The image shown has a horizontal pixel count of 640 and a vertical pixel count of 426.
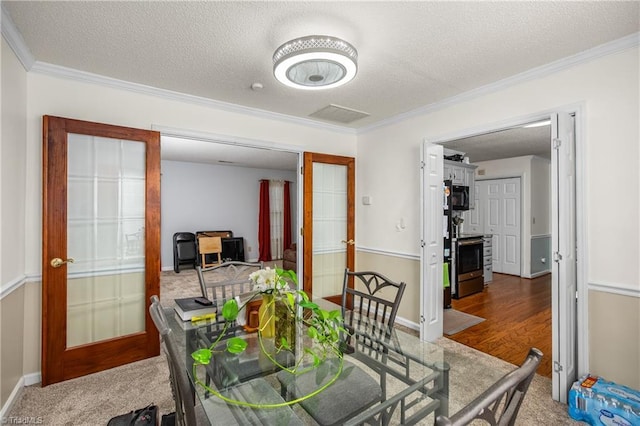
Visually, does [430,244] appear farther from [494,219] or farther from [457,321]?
[494,219]

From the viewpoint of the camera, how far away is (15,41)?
77.1 inches

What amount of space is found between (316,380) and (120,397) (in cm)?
166

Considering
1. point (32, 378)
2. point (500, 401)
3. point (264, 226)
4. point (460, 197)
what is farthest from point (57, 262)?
point (264, 226)

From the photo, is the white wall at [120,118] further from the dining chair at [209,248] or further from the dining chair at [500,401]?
the dining chair at [209,248]

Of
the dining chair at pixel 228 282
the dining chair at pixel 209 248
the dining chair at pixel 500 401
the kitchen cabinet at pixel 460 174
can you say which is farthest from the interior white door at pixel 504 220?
the dining chair at pixel 500 401

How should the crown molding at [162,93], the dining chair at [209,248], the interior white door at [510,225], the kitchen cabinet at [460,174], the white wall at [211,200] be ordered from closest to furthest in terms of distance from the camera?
1. the crown molding at [162,93]
2. the kitchen cabinet at [460,174]
3. the interior white door at [510,225]
4. the dining chair at [209,248]
5. the white wall at [211,200]

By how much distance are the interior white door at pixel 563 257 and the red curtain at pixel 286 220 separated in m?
6.74

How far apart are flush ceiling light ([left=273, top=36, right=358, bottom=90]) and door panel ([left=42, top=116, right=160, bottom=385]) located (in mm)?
1505

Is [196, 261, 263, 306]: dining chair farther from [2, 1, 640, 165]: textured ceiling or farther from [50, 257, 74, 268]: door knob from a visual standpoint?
[2, 1, 640, 165]: textured ceiling

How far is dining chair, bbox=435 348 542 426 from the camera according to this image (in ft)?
2.29

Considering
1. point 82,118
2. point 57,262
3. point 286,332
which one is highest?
point 82,118

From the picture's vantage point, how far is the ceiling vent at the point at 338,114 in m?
3.30

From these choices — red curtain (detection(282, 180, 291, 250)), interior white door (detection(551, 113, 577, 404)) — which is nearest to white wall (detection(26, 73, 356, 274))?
interior white door (detection(551, 113, 577, 404))

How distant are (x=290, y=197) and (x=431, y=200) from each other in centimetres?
589
